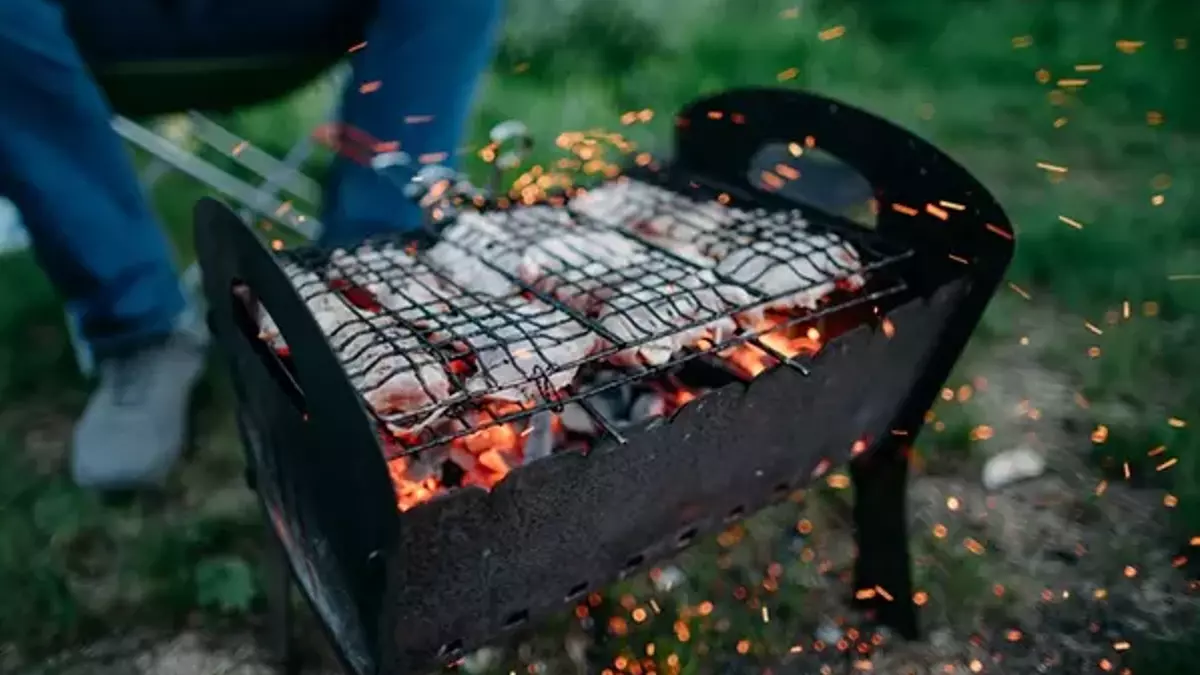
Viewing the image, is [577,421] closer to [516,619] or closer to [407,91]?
[516,619]

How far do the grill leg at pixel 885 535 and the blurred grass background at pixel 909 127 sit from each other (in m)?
0.22

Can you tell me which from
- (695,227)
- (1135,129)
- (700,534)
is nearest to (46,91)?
(695,227)

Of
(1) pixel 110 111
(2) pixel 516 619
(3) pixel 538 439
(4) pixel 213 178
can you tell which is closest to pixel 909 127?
(4) pixel 213 178

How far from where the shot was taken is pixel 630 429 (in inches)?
37.1

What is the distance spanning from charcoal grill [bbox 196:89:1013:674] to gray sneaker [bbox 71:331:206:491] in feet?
2.08

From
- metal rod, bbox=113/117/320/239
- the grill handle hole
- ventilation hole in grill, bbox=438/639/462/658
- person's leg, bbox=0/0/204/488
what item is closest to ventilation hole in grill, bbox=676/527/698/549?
ventilation hole in grill, bbox=438/639/462/658

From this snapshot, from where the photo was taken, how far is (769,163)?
2213mm

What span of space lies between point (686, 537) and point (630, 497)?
0.50 ft

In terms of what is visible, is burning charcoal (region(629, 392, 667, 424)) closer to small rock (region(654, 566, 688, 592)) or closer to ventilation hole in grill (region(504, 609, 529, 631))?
ventilation hole in grill (region(504, 609, 529, 631))

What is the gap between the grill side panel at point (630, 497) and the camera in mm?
874

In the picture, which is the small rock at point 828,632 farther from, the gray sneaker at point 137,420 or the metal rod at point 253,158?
the metal rod at point 253,158

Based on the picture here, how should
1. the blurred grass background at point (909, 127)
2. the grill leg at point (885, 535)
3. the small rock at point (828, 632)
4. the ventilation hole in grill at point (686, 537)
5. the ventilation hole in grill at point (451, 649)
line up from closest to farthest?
the ventilation hole in grill at point (451, 649)
the ventilation hole in grill at point (686, 537)
the grill leg at point (885, 535)
the small rock at point (828, 632)
the blurred grass background at point (909, 127)

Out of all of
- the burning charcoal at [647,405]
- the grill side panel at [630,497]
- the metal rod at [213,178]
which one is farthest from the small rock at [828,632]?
the metal rod at [213,178]

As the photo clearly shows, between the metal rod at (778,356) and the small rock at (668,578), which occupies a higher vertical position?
the metal rod at (778,356)
